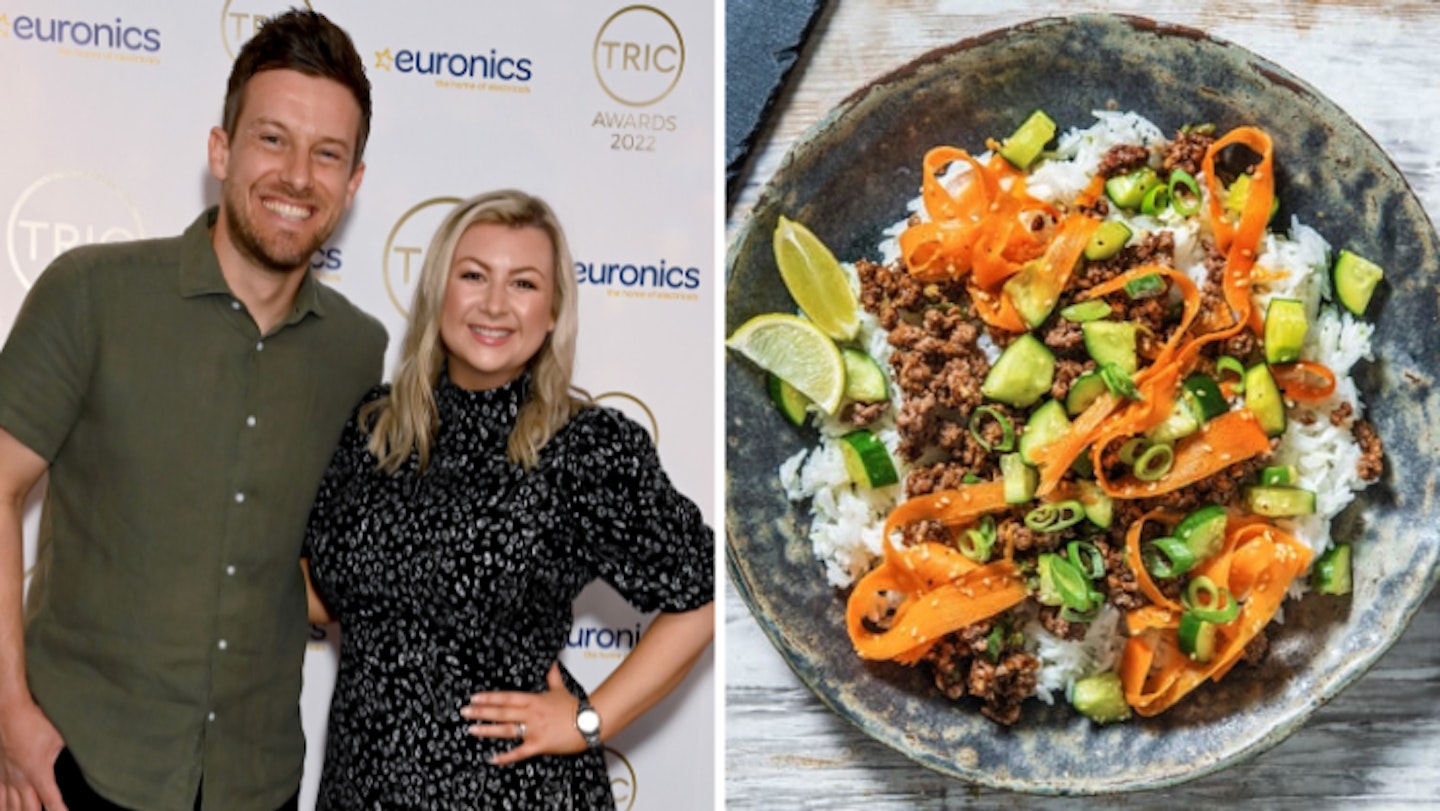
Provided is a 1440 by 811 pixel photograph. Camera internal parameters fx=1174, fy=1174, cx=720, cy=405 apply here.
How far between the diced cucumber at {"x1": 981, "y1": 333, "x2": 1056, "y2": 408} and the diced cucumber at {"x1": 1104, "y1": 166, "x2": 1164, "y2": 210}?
0.27m

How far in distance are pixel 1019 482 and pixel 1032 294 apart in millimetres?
297

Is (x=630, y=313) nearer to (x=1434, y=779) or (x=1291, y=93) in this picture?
(x=1291, y=93)

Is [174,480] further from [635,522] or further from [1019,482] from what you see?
[1019,482]

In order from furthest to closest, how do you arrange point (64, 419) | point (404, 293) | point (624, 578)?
point (404, 293), point (624, 578), point (64, 419)

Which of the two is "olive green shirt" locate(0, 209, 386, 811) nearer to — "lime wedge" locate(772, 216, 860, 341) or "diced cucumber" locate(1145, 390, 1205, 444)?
"lime wedge" locate(772, 216, 860, 341)

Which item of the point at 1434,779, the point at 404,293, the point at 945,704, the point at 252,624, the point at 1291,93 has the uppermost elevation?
the point at 1291,93

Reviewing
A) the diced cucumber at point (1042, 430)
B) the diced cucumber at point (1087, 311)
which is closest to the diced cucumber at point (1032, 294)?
the diced cucumber at point (1087, 311)

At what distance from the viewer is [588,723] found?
1781 mm

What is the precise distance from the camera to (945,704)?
1.93 m

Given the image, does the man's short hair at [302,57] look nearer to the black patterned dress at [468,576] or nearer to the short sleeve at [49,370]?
the short sleeve at [49,370]

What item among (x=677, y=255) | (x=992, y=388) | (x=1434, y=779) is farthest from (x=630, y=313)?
(x=1434, y=779)

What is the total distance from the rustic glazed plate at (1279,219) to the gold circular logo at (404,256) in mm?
512

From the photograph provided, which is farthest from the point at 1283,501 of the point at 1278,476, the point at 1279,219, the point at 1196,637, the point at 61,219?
the point at 61,219

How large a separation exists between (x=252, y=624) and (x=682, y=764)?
0.73m
